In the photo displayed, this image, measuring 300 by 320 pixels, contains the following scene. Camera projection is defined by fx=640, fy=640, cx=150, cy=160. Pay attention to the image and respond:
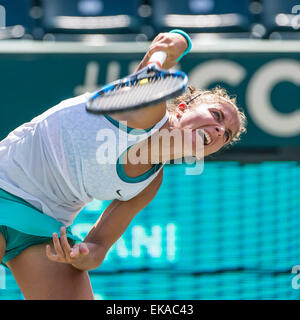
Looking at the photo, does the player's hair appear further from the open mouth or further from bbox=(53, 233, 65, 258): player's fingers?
bbox=(53, 233, 65, 258): player's fingers

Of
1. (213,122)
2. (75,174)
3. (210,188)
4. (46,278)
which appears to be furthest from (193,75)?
(46,278)

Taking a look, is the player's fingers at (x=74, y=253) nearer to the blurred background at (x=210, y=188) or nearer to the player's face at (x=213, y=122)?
the player's face at (x=213, y=122)

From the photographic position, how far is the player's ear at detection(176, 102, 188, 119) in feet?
6.14

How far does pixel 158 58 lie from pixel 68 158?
38 centimetres

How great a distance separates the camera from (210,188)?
3.09 m

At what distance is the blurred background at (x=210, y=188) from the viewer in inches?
119

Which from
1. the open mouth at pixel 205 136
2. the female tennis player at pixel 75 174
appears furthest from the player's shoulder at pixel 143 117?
the open mouth at pixel 205 136

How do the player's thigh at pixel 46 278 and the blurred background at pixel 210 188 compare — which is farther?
the blurred background at pixel 210 188

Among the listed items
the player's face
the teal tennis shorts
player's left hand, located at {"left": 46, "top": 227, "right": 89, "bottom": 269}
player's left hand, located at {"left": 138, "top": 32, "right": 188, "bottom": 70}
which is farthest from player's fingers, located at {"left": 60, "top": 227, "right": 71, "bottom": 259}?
player's left hand, located at {"left": 138, "top": 32, "right": 188, "bottom": 70}

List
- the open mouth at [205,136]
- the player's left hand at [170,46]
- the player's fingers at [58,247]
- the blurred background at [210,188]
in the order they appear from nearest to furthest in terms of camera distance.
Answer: the player's fingers at [58,247]
the open mouth at [205,136]
the player's left hand at [170,46]
the blurred background at [210,188]

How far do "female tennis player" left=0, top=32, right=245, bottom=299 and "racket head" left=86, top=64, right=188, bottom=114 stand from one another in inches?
3.0

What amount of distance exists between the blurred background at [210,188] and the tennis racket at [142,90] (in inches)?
49.7

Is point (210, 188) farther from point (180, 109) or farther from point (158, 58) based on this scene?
point (158, 58)

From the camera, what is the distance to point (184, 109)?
6.19 ft
